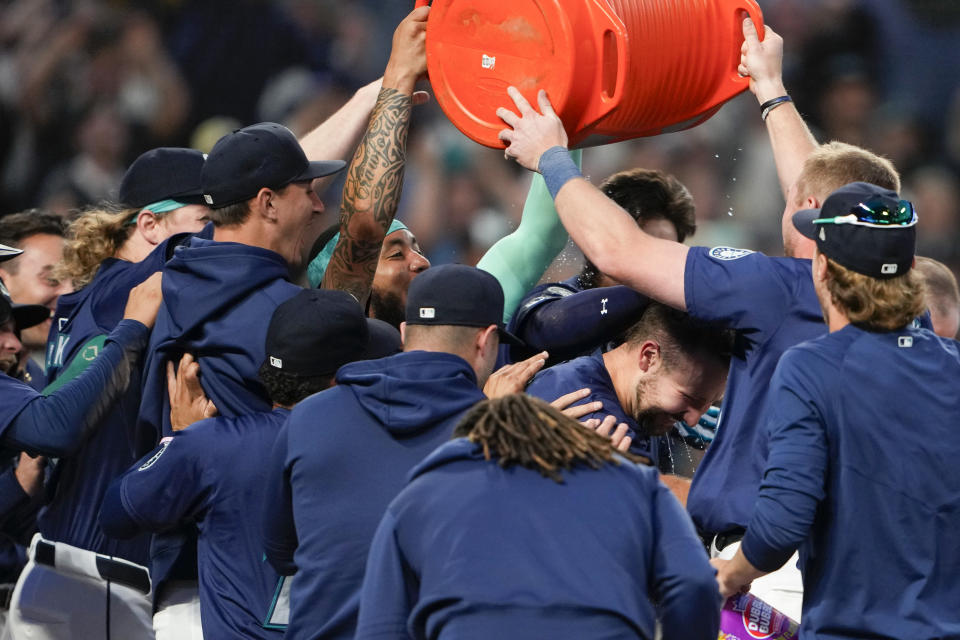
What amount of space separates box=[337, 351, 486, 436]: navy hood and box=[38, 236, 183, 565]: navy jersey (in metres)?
1.35

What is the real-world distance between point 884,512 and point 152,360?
1998 millimetres

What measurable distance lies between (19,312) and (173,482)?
124 cm

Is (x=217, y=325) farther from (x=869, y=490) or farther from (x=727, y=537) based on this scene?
(x=869, y=490)

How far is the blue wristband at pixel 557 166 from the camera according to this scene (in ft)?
9.42

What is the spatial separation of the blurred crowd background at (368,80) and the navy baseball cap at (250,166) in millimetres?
4673

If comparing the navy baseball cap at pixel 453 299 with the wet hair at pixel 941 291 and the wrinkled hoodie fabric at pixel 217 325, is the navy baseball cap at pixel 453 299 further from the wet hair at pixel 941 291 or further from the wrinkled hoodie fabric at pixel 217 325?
the wet hair at pixel 941 291

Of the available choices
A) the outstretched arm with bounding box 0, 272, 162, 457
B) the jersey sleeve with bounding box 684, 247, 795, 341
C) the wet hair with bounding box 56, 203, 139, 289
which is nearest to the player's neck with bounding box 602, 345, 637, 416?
the jersey sleeve with bounding box 684, 247, 795, 341

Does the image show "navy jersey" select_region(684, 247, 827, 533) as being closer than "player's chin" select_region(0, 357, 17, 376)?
Yes

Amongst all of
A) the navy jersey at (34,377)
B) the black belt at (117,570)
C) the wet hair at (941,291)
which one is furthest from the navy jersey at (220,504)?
the wet hair at (941,291)

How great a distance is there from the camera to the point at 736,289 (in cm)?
270

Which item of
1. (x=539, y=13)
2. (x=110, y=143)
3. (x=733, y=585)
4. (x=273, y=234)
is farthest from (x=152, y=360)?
(x=110, y=143)

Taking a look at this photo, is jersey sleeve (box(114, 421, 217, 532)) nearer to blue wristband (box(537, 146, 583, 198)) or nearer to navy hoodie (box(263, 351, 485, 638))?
navy hoodie (box(263, 351, 485, 638))

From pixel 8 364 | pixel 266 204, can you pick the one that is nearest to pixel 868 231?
pixel 266 204

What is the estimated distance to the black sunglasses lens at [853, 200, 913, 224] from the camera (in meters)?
2.47
